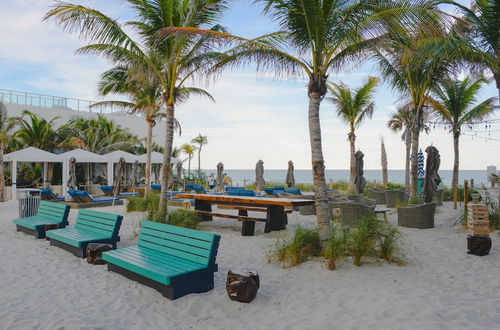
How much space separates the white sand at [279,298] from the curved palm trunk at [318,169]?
2.37ft

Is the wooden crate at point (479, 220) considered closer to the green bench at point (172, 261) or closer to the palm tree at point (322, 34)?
the palm tree at point (322, 34)

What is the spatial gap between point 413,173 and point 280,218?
19.7 feet

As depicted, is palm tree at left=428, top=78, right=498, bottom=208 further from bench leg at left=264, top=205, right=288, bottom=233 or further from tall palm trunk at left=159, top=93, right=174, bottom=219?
tall palm trunk at left=159, top=93, right=174, bottom=219

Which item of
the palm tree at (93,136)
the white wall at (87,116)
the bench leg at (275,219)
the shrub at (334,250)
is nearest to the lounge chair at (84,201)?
the bench leg at (275,219)

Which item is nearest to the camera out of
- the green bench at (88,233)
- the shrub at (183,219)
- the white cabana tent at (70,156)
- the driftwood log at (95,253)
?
the driftwood log at (95,253)

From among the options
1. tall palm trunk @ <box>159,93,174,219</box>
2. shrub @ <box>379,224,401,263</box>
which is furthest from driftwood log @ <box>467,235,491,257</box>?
tall palm trunk @ <box>159,93,174,219</box>

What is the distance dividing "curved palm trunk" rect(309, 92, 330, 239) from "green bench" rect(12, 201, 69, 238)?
215 inches

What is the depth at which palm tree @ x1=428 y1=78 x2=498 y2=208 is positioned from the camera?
15.2 meters

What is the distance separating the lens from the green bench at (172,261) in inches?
170

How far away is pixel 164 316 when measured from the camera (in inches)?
154

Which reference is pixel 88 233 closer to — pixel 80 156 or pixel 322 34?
pixel 322 34

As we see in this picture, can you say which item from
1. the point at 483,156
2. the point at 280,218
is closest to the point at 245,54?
the point at 280,218

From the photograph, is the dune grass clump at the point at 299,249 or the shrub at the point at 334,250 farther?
the dune grass clump at the point at 299,249

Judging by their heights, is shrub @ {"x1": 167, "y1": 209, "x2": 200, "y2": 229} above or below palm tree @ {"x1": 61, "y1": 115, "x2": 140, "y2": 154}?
below
